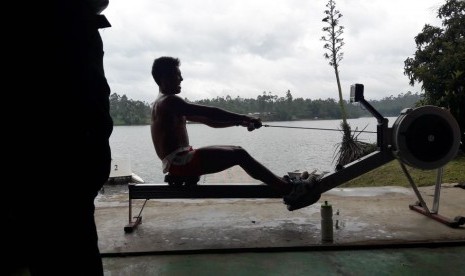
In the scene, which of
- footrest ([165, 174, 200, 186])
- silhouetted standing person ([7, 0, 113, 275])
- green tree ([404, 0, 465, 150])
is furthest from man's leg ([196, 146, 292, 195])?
green tree ([404, 0, 465, 150])

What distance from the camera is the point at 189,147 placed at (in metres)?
3.96

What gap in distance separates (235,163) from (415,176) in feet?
22.1

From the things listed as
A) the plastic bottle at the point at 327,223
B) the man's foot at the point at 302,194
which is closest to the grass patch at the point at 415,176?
the man's foot at the point at 302,194

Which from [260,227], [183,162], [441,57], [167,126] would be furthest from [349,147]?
[167,126]

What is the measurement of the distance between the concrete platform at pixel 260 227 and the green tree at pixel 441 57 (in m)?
5.81

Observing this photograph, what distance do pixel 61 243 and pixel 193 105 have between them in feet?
8.19

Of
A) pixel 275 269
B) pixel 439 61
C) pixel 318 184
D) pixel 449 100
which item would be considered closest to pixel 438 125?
pixel 318 184

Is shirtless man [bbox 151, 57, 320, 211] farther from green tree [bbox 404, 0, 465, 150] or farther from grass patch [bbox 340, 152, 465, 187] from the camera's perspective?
green tree [bbox 404, 0, 465, 150]

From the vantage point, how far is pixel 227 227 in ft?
14.2

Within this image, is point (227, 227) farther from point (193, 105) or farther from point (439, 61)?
point (439, 61)

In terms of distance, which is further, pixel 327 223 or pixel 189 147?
pixel 189 147

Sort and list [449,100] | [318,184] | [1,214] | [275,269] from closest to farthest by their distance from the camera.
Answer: [1,214]
[275,269]
[318,184]
[449,100]

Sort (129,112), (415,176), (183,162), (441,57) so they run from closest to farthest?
(183,162) < (415,176) < (441,57) < (129,112)

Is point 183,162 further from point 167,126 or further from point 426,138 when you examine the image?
point 426,138
